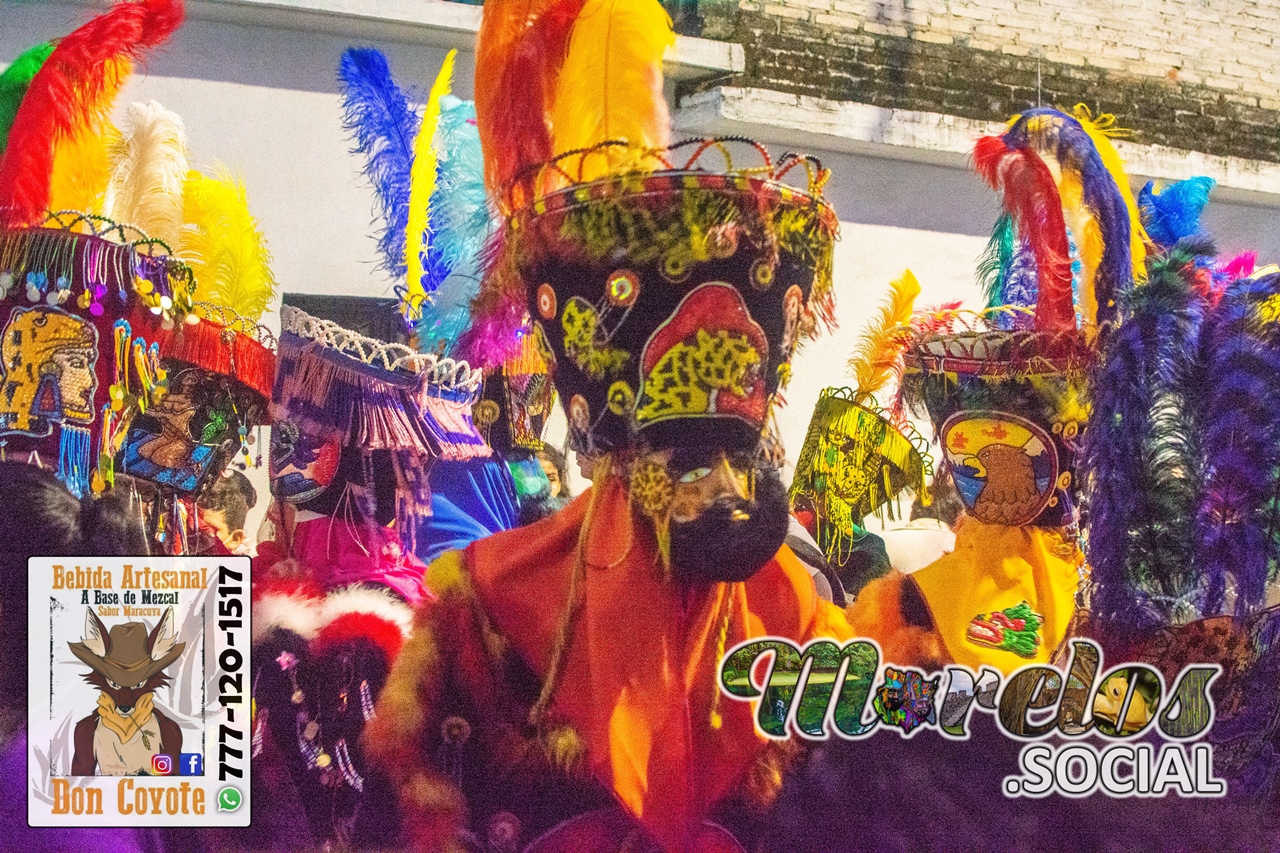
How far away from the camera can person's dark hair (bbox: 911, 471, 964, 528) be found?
301cm

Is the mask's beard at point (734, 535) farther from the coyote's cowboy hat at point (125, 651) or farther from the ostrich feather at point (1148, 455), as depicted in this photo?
the coyote's cowboy hat at point (125, 651)

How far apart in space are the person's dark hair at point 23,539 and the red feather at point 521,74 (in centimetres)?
110

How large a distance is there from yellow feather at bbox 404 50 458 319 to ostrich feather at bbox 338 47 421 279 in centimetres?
5

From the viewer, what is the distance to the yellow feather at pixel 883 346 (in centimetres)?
314

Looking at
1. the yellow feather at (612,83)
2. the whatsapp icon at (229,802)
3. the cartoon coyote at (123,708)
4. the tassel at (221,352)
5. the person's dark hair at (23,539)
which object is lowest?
the whatsapp icon at (229,802)

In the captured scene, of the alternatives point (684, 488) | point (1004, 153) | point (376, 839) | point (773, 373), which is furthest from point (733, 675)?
point (1004, 153)

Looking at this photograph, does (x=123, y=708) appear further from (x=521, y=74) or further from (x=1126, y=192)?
(x=1126, y=192)

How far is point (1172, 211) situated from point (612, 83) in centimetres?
148

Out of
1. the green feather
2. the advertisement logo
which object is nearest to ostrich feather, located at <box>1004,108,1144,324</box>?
the green feather

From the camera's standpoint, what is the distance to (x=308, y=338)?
2.91 metres

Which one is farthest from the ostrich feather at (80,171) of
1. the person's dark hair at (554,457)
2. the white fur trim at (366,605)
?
the person's dark hair at (554,457)

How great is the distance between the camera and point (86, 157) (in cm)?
278

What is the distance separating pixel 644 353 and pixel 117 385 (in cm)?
113

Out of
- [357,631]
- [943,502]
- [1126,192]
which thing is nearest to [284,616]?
[357,631]
